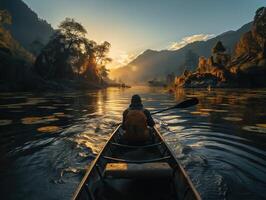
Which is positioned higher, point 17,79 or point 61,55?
point 61,55

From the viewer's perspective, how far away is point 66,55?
6744 centimetres

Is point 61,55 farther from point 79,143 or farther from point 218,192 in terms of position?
point 218,192

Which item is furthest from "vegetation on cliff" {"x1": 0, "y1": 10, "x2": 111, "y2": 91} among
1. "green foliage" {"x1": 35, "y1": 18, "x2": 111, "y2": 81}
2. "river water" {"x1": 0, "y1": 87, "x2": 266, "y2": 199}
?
"river water" {"x1": 0, "y1": 87, "x2": 266, "y2": 199}

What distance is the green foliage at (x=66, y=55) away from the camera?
62.3 metres

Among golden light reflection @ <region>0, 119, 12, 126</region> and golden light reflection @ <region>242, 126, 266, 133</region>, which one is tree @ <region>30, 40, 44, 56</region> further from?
golden light reflection @ <region>242, 126, 266, 133</region>

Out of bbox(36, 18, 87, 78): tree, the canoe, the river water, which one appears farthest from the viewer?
bbox(36, 18, 87, 78): tree

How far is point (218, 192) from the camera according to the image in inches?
237

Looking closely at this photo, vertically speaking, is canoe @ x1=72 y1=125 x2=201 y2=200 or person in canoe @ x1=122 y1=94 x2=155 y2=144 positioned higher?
person in canoe @ x1=122 y1=94 x2=155 y2=144

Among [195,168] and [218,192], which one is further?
[195,168]

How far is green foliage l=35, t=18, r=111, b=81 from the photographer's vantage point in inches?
2454

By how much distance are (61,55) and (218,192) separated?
64.8 metres

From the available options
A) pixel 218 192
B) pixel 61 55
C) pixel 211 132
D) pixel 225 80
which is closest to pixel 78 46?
pixel 61 55

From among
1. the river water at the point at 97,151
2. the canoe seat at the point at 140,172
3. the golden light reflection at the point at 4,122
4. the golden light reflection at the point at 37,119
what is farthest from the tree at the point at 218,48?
the canoe seat at the point at 140,172

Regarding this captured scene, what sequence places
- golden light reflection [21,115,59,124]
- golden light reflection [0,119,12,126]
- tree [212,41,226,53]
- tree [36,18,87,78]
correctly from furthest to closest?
1. tree [212,41,226,53]
2. tree [36,18,87,78]
3. golden light reflection [21,115,59,124]
4. golden light reflection [0,119,12,126]
